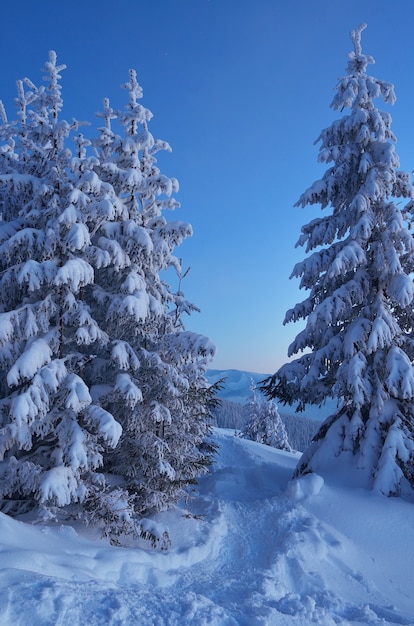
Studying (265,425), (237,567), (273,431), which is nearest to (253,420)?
(265,425)

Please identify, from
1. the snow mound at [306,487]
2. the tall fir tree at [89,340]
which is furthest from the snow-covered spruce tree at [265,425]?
the tall fir tree at [89,340]

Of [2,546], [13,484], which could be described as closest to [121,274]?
[13,484]

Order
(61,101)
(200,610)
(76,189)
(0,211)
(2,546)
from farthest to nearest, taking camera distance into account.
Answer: (0,211), (61,101), (76,189), (2,546), (200,610)

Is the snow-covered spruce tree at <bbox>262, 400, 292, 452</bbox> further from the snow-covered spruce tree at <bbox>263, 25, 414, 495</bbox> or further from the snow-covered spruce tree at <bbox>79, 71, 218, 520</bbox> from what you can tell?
the snow-covered spruce tree at <bbox>79, 71, 218, 520</bbox>

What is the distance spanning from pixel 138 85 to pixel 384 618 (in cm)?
1329

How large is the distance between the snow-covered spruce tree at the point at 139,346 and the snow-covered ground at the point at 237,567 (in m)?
1.42

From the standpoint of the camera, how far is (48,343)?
361 inches

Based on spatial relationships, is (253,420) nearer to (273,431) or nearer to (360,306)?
(273,431)

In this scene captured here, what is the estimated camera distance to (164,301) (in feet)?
41.5

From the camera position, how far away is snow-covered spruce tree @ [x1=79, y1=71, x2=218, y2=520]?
977 cm

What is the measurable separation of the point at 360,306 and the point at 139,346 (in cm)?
663

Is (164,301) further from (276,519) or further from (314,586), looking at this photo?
(314,586)

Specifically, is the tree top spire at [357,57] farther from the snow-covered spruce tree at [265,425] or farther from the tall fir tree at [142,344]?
the snow-covered spruce tree at [265,425]

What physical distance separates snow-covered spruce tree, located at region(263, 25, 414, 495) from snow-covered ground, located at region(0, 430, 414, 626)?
4.10 ft
